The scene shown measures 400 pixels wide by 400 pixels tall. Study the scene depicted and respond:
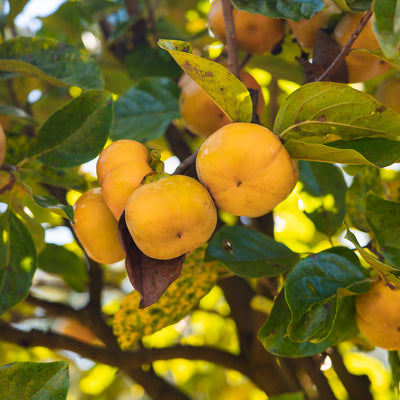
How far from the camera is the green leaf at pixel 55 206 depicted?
814mm

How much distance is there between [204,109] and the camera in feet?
3.24

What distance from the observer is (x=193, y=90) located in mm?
1013

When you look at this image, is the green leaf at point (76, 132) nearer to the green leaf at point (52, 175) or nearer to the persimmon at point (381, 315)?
the green leaf at point (52, 175)

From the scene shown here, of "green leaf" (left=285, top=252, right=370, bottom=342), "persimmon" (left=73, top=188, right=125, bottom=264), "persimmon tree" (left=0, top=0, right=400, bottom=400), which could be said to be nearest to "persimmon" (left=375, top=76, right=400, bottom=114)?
"persimmon tree" (left=0, top=0, right=400, bottom=400)

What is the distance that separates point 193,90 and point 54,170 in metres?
→ 0.33

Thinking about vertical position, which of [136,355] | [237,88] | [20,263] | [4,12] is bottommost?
[136,355]

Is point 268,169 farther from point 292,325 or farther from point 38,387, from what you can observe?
point 38,387

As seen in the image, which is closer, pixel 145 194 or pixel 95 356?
pixel 145 194

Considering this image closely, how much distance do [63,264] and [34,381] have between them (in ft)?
2.63

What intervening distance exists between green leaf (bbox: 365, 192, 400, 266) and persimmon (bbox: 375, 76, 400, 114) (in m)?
0.27

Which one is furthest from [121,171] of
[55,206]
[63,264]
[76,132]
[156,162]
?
[63,264]

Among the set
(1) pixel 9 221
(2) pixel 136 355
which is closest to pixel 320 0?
(1) pixel 9 221

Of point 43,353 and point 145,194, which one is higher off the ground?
point 145,194

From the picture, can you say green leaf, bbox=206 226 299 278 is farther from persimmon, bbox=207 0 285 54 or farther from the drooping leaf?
persimmon, bbox=207 0 285 54
